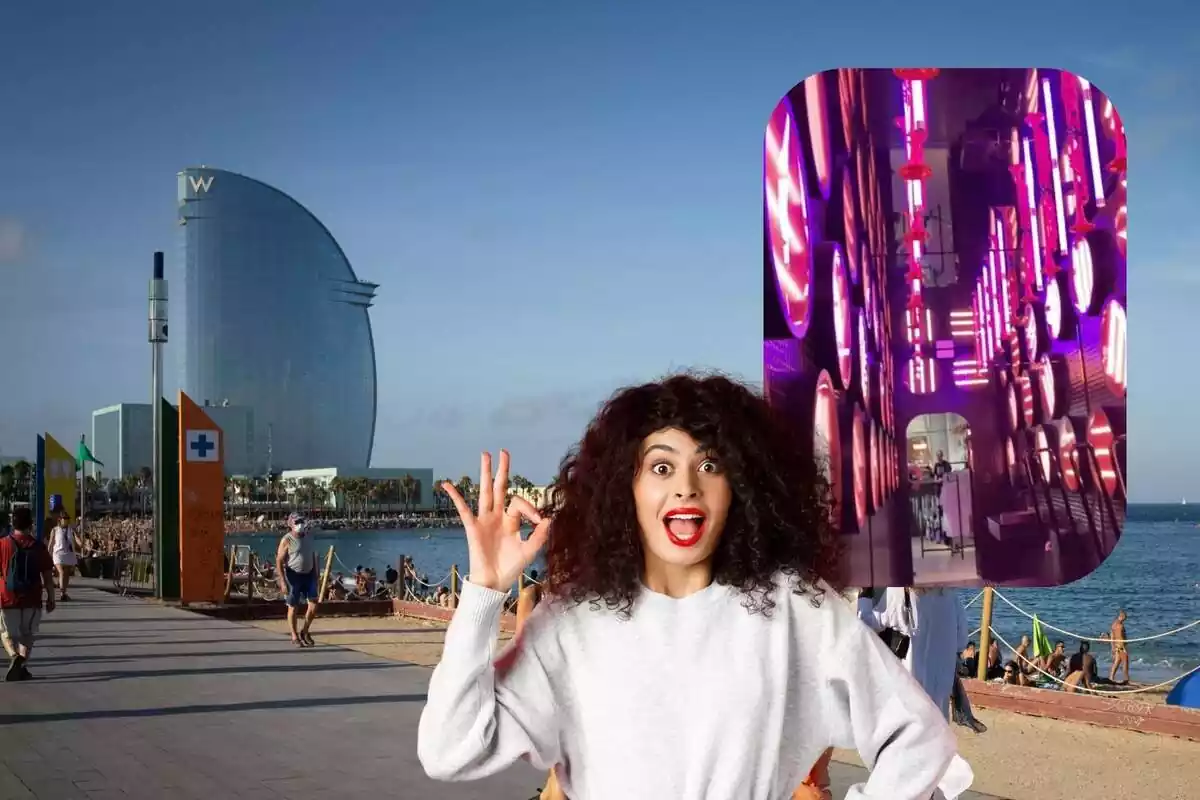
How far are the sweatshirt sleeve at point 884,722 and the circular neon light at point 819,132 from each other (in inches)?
39.4

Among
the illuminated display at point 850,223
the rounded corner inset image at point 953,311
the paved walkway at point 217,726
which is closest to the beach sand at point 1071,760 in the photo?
the paved walkway at point 217,726

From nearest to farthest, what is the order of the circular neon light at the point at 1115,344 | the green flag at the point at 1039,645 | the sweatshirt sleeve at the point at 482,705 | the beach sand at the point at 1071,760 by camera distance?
the sweatshirt sleeve at the point at 482,705 → the circular neon light at the point at 1115,344 → the beach sand at the point at 1071,760 → the green flag at the point at 1039,645

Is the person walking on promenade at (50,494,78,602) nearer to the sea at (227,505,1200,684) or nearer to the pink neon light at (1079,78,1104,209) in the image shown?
the sea at (227,505,1200,684)

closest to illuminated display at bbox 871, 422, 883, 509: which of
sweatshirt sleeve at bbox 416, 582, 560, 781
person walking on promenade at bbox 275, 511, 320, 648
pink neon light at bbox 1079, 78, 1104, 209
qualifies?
pink neon light at bbox 1079, 78, 1104, 209

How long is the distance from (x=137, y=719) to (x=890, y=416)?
291 inches

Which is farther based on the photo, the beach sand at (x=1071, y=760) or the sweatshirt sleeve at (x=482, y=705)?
the beach sand at (x=1071, y=760)

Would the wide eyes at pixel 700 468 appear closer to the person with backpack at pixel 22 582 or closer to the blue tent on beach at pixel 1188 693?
the blue tent on beach at pixel 1188 693

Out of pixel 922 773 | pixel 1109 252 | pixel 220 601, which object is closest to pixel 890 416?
pixel 1109 252

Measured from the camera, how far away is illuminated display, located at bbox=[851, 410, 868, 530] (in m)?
2.70

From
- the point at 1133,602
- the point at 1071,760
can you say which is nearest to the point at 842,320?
the point at 1071,760

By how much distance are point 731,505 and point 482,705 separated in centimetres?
55

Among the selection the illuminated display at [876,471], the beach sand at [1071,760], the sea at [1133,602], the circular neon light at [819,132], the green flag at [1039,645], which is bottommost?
the sea at [1133,602]

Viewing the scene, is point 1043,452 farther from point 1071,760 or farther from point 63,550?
point 63,550

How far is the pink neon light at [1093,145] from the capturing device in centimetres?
264
